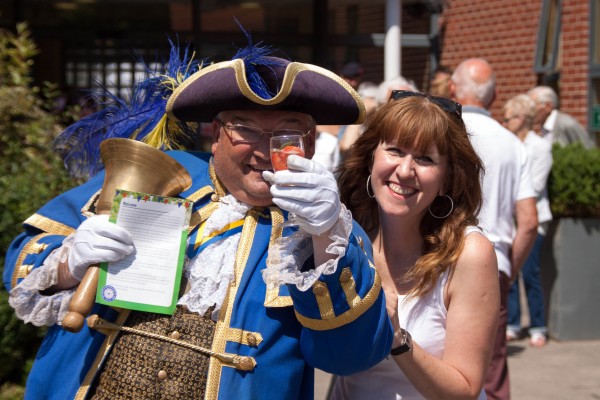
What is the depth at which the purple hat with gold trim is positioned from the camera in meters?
2.45

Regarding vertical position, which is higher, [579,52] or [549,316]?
[579,52]

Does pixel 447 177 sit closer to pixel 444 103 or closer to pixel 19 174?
pixel 444 103

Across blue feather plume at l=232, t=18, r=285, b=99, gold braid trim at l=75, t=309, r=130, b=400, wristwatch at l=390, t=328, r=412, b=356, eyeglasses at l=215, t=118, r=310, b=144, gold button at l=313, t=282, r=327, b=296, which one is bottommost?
gold braid trim at l=75, t=309, r=130, b=400

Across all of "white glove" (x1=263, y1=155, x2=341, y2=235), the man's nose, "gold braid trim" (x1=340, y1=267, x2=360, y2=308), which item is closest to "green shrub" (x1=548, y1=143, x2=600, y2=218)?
the man's nose

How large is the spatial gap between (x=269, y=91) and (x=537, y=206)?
4438 mm

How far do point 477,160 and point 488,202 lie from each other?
1.85 meters

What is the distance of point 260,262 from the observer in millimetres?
2545

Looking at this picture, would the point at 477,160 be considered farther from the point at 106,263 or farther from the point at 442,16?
the point at 442,16

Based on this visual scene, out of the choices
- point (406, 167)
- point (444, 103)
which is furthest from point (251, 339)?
point (444, 103)

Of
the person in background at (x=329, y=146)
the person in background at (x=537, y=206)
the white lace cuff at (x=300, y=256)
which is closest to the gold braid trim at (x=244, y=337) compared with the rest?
the white lace cuff at (x=300, y=256)

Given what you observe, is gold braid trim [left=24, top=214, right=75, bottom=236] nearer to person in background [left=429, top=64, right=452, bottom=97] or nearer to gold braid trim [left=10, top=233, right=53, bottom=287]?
gold braid trim [left=10, top=233, right=53, bottom=287]

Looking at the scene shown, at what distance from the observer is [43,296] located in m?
2.56

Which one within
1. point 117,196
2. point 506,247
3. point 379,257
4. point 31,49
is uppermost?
point 31,49

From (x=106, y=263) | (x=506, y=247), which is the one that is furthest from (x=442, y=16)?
(x=106, y=263)
